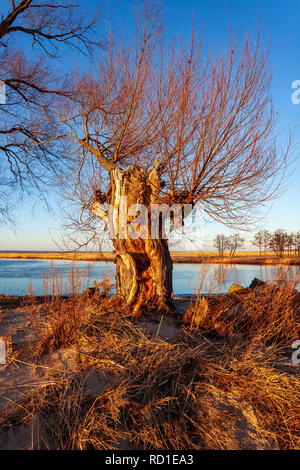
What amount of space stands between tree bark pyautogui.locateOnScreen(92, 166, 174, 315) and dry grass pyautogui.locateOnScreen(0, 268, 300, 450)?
171 cm

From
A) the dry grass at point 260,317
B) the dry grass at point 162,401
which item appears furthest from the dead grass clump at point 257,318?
the dry grass at point 162,401

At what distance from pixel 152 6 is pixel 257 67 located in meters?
1.56

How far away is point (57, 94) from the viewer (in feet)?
22.9

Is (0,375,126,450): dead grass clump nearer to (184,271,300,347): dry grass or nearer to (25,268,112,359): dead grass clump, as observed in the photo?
(25,268,112,359): dead grass clump

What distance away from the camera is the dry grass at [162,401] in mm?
1795

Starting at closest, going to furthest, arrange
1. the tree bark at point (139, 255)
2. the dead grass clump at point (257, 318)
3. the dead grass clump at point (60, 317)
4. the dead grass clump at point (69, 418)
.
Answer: the dead grass clump at point (69, 418) → the dead grass clump at point (60, 317) → the dead grass clump at point (257, 318) → the tree bark at point (139, 255)

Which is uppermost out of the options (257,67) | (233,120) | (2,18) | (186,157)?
(2,18)

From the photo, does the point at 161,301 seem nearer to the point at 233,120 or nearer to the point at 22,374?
the point at 22,374

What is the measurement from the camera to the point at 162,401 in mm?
1984

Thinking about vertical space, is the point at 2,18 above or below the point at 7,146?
above

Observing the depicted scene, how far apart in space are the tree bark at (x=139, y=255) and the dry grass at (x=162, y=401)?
1711 mm

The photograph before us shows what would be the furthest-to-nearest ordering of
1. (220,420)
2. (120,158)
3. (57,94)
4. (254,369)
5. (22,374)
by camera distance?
(57,94) → (120,158) → (22,374) → (254,369) → (220,420)

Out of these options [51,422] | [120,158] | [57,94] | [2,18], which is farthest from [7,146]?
[51,422]

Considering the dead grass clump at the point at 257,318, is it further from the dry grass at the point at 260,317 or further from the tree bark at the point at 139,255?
the tree bark at the point at 139,255
